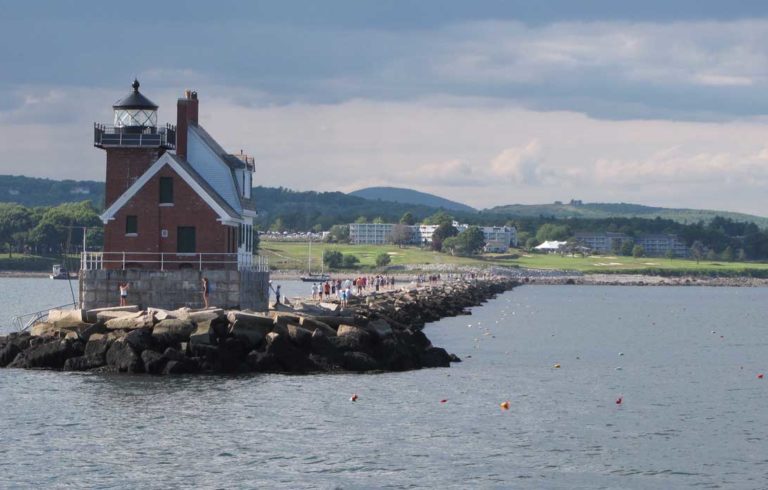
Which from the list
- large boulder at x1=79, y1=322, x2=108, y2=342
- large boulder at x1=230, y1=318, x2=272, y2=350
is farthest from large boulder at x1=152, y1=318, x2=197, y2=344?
large boulder at x1=79, y1=322, x2=108, y2=342

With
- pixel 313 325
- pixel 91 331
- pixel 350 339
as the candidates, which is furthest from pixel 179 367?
pixel 350 339

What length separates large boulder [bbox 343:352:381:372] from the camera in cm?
5053

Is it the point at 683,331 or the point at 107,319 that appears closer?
the point at 107,319

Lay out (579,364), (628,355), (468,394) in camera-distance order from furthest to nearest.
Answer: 1. (628,355)
2. (579,364)
3. (468,394)

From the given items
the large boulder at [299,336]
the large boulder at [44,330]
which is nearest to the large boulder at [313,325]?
the large boulder at [299,336]

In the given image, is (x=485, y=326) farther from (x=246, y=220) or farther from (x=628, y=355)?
(x=246, y=220)

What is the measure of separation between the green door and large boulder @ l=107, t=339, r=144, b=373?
9.61m

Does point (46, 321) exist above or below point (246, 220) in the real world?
below

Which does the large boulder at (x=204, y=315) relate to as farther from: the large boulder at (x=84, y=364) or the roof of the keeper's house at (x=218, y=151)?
the roof of the keeper's house at (x=218, y=151)

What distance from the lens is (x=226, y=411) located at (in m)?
40.9

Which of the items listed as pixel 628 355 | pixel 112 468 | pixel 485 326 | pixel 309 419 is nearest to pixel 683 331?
pixel 485 326

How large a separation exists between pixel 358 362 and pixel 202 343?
5931mm

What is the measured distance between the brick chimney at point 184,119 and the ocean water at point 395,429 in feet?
49.2

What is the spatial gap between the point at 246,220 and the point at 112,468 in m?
31.2
